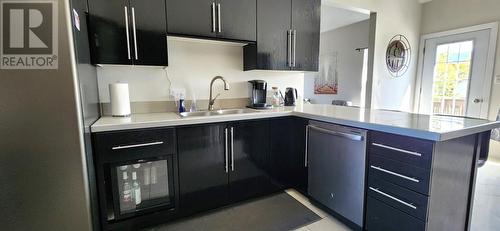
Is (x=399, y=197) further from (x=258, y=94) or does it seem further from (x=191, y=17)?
(x=191, y=17)

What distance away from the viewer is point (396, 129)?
4.34 ft

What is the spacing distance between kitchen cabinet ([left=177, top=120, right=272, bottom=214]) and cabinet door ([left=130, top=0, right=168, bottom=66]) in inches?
25.4

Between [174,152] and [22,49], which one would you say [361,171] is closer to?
[174,152]

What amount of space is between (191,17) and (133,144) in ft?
3.67

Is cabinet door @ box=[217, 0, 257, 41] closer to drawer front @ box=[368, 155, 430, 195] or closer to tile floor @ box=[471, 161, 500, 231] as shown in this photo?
drawer front @ box=[368, 155, 430, 195]

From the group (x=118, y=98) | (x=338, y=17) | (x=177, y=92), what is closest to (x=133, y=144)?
(x=118, y=98)

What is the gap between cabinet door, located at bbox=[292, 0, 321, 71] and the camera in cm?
240

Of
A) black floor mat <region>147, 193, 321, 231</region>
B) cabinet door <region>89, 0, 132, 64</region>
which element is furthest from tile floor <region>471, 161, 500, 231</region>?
cabinet door <region>89, 0, 132, 64</region>

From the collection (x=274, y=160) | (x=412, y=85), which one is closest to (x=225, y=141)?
(x=274, y=160)

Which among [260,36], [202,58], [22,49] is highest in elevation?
[260,36]

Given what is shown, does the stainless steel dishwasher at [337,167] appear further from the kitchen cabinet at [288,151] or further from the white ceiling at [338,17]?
the white ceiling at [338,17]

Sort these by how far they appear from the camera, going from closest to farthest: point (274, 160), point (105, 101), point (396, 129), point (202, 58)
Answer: point (396, 129) < point (105, 101) < point (274, 160) < point (202, 58)

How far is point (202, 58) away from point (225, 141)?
958 millimetres

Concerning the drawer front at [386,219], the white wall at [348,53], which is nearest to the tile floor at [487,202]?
→ the drawer front at [386,219]
